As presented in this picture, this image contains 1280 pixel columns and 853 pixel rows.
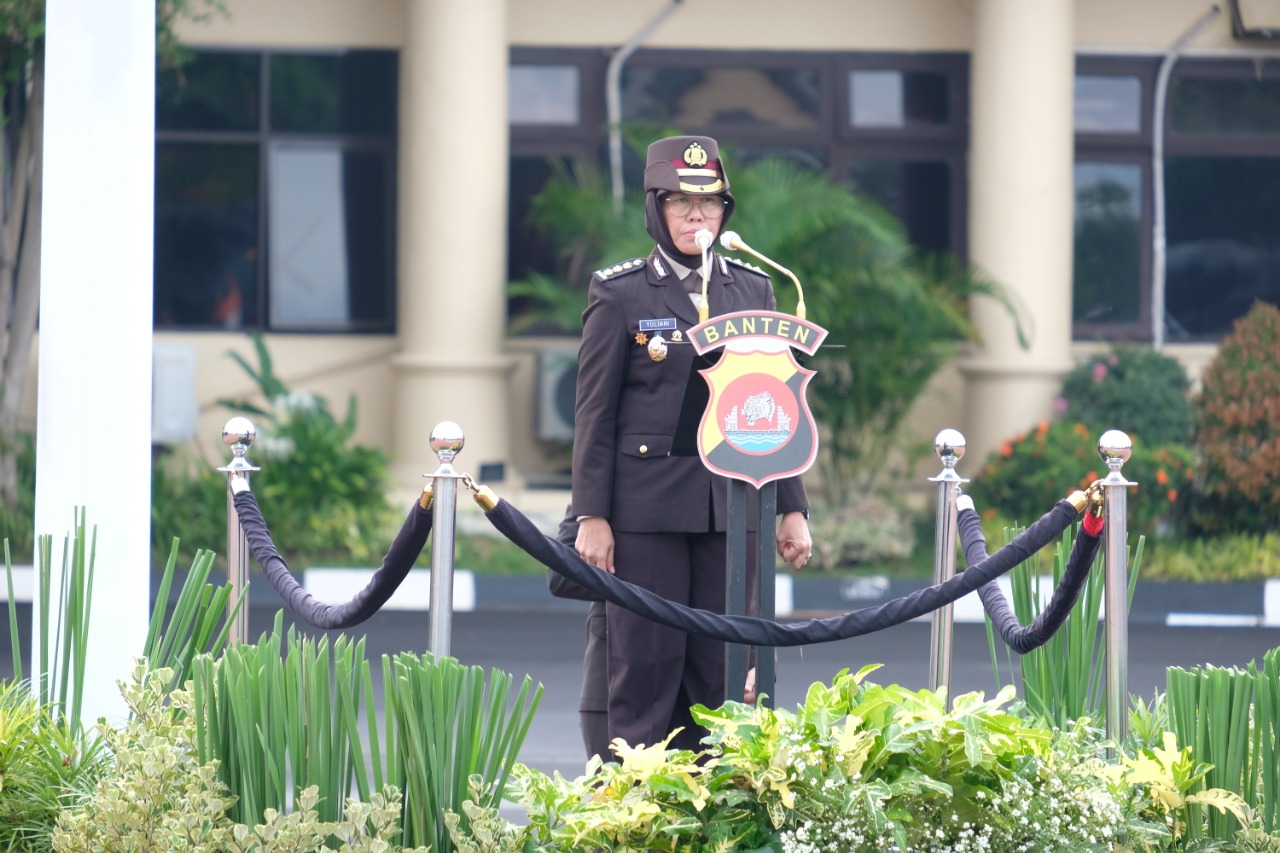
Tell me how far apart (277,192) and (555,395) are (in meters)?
2.34

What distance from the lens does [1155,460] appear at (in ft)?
31.5

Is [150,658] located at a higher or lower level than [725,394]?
lower

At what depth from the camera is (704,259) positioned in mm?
4105

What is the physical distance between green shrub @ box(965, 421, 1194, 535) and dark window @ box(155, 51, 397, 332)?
410 cm

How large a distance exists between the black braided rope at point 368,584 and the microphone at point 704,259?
0.89 metres

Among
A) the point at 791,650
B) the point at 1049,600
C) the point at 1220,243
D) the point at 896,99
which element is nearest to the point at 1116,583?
the point at 1049,600

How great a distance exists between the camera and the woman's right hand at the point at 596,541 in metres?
4.25

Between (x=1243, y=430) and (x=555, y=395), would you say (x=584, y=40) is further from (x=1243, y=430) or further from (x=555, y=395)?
(x=1243, y=430)

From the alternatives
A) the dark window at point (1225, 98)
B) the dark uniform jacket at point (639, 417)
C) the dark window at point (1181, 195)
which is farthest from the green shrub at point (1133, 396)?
the dark uniform jacket at point (639, 417)

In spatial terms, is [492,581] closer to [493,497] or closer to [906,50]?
[906,50]

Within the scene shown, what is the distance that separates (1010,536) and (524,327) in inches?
275

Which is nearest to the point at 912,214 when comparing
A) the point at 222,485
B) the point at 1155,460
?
the point at 1155,460

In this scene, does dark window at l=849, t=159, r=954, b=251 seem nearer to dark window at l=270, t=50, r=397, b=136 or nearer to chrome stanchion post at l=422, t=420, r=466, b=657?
dark window at l=270, t=50, r=397, b=136

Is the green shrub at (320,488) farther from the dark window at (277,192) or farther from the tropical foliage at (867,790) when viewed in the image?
the tropical foliage at (867,790)
